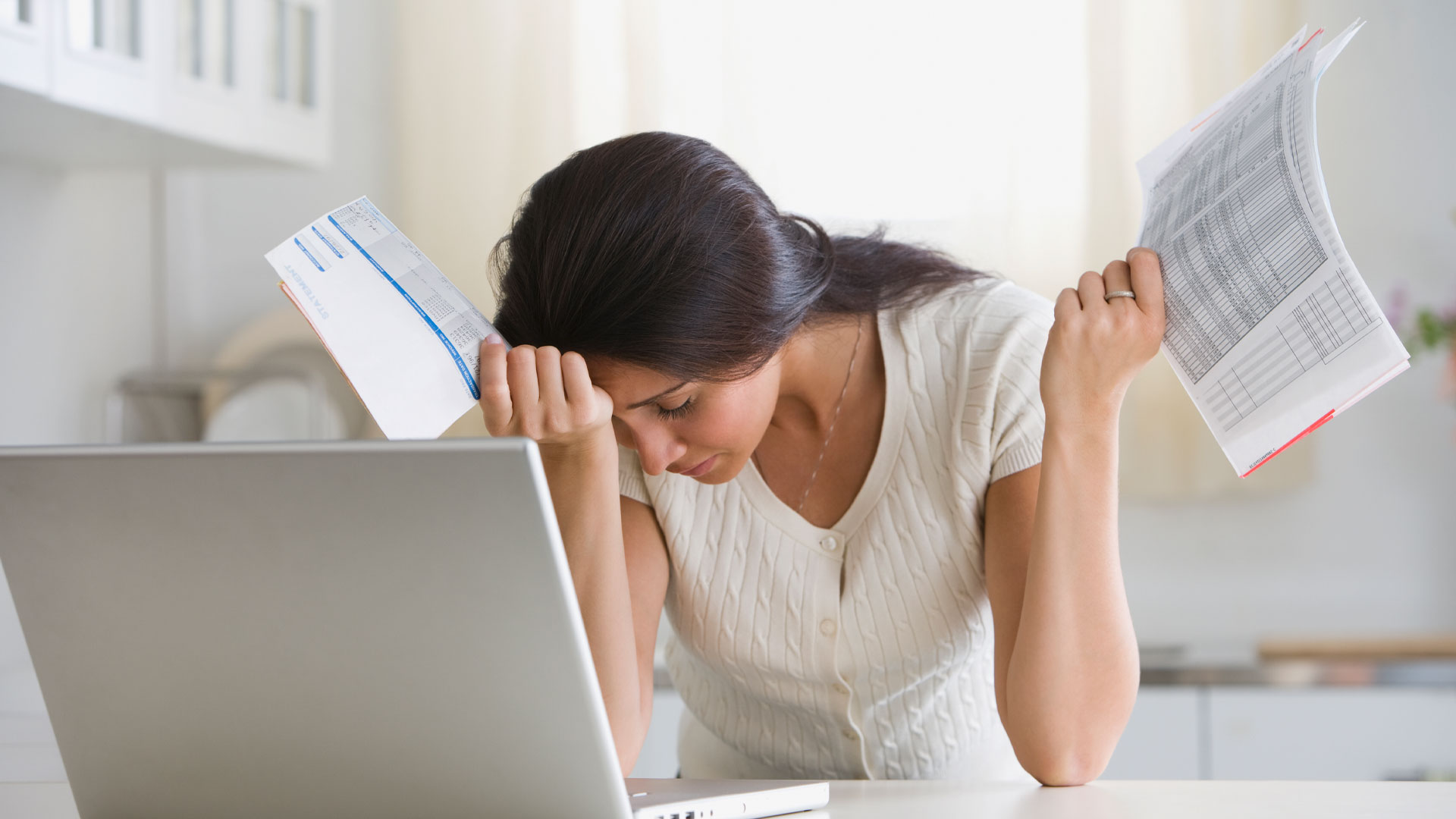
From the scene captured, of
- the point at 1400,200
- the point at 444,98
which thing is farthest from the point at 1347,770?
the point at 444,98

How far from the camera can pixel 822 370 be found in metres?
1.09

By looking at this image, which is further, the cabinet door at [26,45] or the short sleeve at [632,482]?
the cabinet door at [26,45]

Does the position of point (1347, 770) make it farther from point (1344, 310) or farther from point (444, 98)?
point (444, 98)

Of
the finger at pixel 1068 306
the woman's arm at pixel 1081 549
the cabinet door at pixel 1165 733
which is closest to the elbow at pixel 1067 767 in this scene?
the woman's arm at pixel 1081 549

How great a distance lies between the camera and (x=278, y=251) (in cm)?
75

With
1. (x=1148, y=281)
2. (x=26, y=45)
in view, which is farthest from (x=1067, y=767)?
(x=26, y=45)

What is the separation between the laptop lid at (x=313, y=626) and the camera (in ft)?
1.61

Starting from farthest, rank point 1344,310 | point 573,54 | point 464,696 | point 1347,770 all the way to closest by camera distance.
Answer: point 573,54, point 1347,770, point 1344,310, point 464,696

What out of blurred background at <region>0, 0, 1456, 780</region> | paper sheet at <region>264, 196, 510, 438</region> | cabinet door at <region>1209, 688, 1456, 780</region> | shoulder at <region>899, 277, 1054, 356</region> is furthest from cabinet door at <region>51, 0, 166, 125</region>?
cabinet door at <region>1209, 688, 1456, 780</region>

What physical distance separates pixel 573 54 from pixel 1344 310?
174 centimetres

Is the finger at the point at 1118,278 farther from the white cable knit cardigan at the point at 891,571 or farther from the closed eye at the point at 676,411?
the closed eye at the point at 676,411

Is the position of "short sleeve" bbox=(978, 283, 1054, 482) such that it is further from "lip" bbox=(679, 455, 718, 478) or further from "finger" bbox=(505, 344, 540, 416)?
"finger" bbox=(505, 344, 540, 416)

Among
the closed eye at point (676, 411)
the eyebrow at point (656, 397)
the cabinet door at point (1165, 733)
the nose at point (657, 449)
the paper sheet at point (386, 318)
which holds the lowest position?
the cabinet door at point (1165, 733)

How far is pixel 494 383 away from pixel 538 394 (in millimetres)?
32
